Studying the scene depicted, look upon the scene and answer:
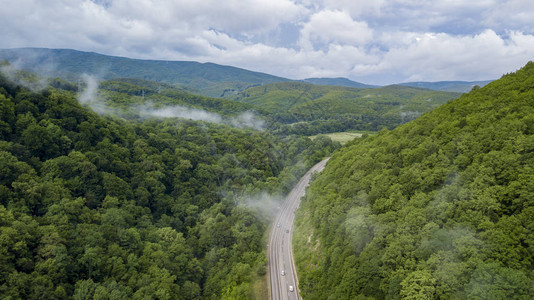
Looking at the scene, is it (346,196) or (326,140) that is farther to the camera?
(326,140)

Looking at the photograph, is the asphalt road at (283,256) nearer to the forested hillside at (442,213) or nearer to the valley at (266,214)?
the valley at (266,214)

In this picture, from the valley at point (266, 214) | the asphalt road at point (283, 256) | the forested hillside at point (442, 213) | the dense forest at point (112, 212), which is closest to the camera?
the forested hillside at point (442, 213)

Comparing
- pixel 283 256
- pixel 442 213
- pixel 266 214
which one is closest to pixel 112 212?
pixel 283 256

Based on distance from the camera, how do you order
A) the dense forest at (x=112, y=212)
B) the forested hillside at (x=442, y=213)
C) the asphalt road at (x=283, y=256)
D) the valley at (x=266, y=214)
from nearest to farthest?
the forested hillside at (x=442, y=213) → the valley at (x=266, y=214) → the dense forest at (x=112, y=212) → the asphalt road at (x=283, y=256)

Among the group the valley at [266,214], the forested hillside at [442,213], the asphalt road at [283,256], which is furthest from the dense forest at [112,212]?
the forested hillside at [442,213]

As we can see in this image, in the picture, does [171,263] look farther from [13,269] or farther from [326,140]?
[326,140]

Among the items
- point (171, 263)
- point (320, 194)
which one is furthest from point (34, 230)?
point (320, 194)
